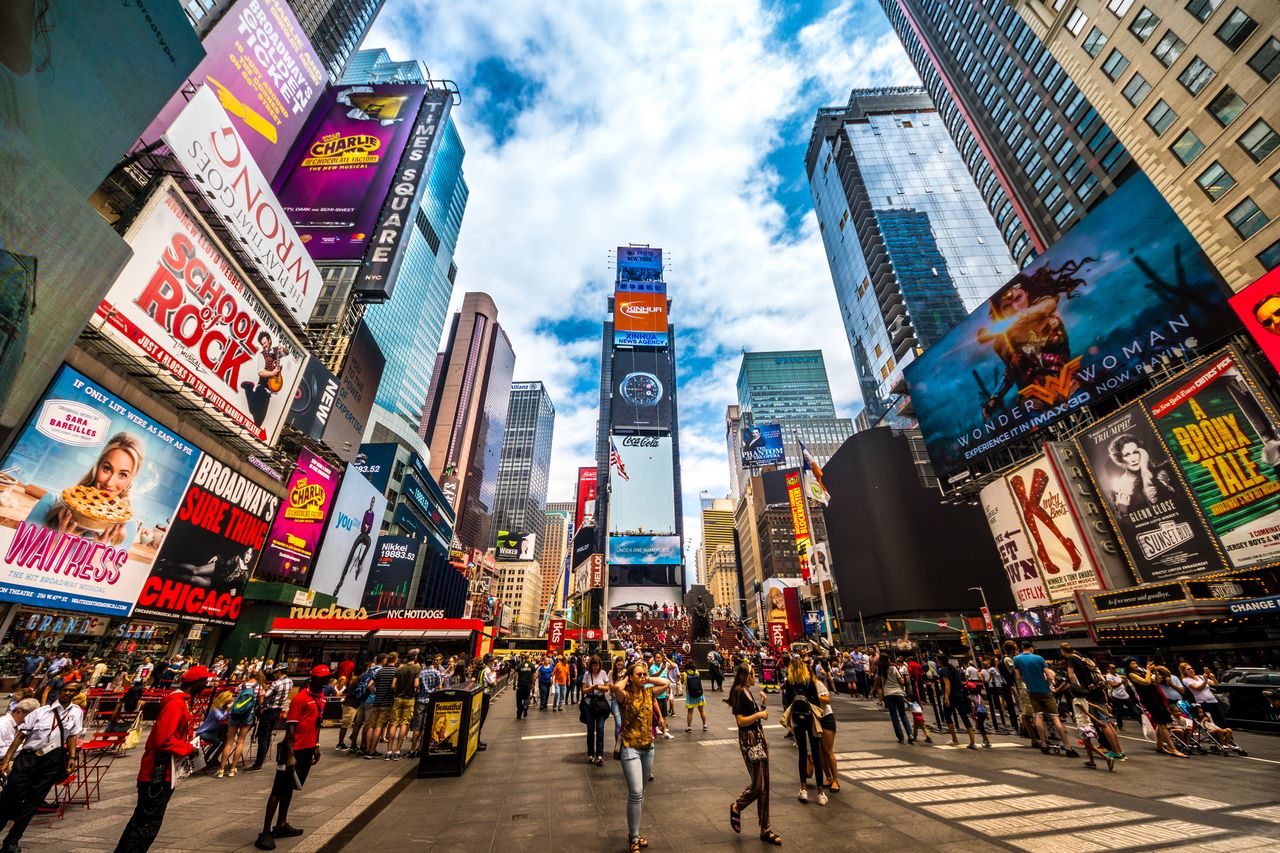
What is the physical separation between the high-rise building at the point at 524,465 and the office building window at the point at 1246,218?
157912 millimetres

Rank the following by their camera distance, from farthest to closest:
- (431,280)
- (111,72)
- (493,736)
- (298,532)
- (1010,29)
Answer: (431,280)
(1010,29)
(298,532)
(111,72)
(493,736)

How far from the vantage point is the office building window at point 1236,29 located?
805 inches

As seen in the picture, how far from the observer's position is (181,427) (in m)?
21.3

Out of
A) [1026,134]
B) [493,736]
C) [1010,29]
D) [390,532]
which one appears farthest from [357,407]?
[1010,29]

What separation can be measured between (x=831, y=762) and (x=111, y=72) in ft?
83.9

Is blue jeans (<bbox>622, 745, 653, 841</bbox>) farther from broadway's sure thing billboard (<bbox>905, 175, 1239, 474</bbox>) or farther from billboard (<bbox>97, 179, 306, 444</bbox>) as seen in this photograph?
broadway's sure thing billboard (<bbox>905, 175, 1239, 474</bbox>)

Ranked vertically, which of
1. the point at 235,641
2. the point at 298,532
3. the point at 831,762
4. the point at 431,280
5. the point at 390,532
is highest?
the point at 431,280

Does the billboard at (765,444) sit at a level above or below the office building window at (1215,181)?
above

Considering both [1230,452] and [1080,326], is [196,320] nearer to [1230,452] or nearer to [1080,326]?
[1230,452]

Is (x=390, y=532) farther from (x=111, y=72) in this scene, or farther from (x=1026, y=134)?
(x=1026, y=134)

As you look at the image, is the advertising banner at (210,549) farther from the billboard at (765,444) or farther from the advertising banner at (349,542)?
the billboard at (765,444)

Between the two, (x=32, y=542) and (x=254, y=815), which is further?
(x=32, y=542)

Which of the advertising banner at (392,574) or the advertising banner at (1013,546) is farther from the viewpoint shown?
the advertising banner at (392,574)

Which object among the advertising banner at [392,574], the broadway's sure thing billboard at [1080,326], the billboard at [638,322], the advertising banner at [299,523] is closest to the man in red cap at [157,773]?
the advertising banner at [299,523]
